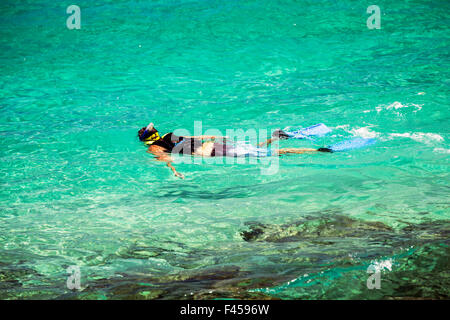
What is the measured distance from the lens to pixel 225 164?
6.81 meters

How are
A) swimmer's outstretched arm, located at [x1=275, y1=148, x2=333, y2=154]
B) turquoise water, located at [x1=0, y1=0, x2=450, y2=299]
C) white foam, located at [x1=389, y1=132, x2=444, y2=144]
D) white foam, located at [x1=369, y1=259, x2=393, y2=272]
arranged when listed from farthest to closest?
1. white foam, located at [x1=389, y1=132, x2=444, y2=144]
2. swimmer's outstretched arm, located at [x1=275, y1=148, x2=333, y2=154]
3. turquoise water, located at [x1=0, y1=0, x2=450, y2=299]
4. white foam, located at [x1=369, y1=259, x2=393, y2=272]

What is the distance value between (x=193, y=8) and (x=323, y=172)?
11961mm

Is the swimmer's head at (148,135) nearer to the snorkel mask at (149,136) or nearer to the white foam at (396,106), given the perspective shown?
the snorkel mask at (149,136)

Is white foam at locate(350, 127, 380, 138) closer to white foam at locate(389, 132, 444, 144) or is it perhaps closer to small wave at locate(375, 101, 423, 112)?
white foam at locate(389, 132, 444, 144)

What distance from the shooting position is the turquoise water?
302 centimetres

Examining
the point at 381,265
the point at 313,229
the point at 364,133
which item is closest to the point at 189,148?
the point at 364,133

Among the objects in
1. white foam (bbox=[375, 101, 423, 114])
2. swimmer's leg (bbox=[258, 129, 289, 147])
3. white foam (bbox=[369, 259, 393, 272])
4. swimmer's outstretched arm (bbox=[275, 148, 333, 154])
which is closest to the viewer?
white foam (bbox=[369, 259, 393, 272])

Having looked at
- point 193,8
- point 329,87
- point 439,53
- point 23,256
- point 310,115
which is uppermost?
point 193,8

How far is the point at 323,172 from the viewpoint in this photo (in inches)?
231

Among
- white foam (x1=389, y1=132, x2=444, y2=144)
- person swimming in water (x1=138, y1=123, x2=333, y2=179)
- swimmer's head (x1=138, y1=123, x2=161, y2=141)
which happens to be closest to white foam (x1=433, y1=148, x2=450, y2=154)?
white foam (x1=389, y1=132, x2=444, y2=144)

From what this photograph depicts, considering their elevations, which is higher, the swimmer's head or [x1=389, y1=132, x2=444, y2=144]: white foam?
the swimmer's head
